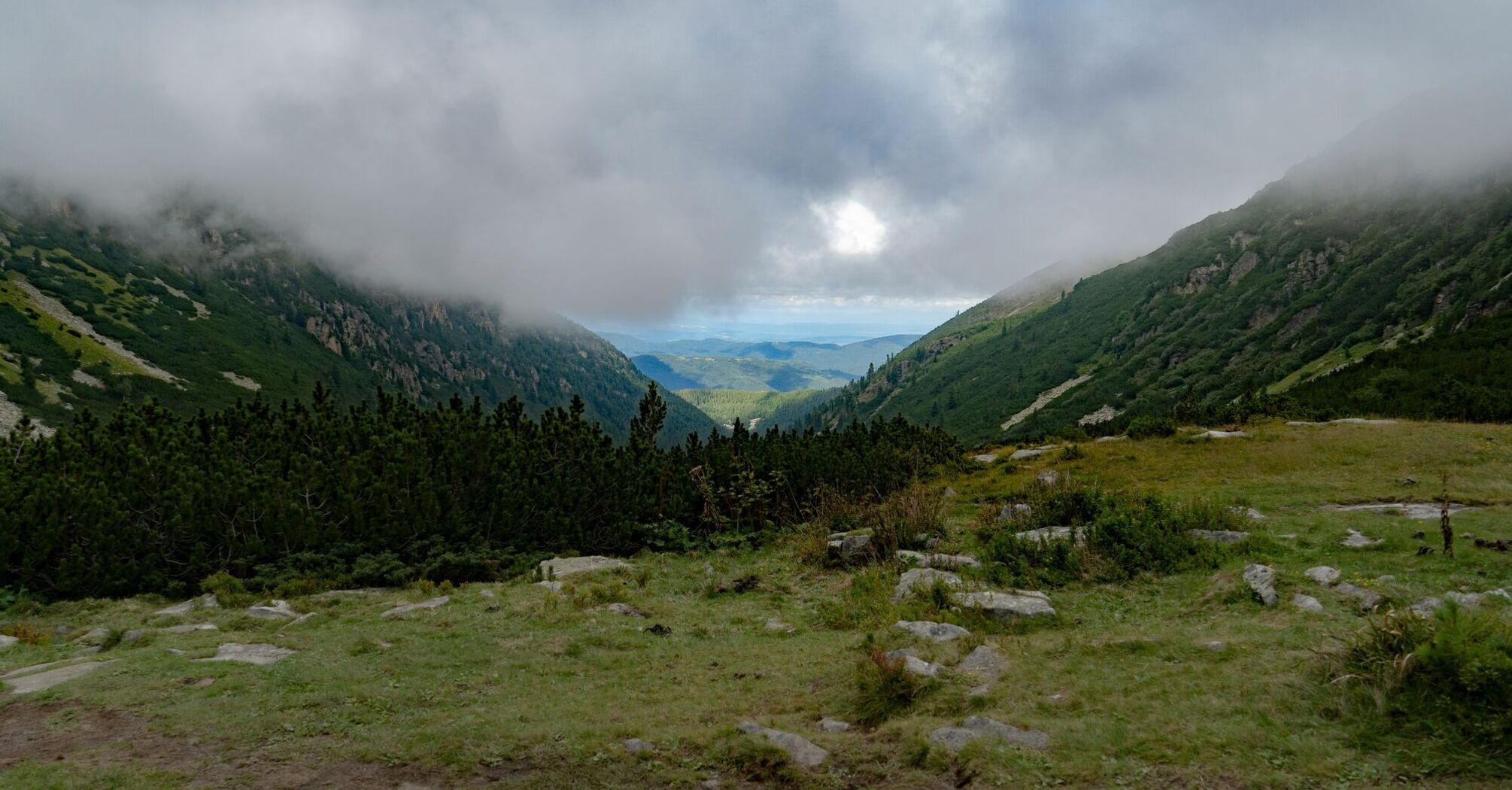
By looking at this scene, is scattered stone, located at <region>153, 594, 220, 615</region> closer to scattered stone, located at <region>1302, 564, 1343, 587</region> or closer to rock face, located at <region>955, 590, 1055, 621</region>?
rock face, located at <region>955, 590, 1055, 621</region>

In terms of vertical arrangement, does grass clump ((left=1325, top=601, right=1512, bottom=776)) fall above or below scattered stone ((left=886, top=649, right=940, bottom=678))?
above

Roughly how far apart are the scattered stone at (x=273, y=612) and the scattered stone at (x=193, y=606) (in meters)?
1.72

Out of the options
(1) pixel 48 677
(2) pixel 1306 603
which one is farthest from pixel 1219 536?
(1) pixel 48 677

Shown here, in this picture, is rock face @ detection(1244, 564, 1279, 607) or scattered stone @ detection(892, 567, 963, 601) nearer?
rock face @ detection(1244, 564, 1279, 607)

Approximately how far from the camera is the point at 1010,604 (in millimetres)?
13453

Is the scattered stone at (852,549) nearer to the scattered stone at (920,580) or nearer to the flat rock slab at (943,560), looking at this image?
the flat rock slab at (943,560)

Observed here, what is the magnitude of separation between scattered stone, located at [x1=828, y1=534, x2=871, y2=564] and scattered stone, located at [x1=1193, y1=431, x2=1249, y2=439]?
90.9 ft

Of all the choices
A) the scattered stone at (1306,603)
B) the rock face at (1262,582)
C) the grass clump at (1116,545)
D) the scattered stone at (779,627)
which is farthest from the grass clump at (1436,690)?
the scattered stone at (779,627)

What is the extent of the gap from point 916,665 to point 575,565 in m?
16.6

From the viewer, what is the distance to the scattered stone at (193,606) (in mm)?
17828

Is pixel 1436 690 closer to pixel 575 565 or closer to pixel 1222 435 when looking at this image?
pixel 575 565

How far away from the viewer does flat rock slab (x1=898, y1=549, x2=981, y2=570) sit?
692 inches

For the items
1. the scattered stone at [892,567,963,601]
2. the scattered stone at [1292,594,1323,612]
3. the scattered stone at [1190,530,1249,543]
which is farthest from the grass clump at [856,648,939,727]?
the scattered stone at [1190,530,1249,543]

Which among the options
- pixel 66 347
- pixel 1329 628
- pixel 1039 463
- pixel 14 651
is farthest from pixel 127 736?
pixel 66 347
